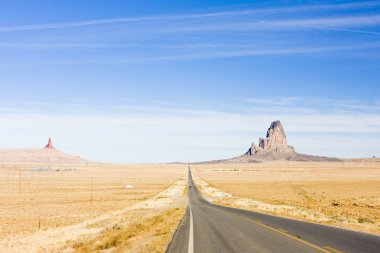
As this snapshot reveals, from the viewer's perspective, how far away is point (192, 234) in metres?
19.2

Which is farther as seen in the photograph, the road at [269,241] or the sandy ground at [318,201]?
the sandy ground at [318,201]

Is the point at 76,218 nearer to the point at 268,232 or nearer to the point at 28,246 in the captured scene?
the point at 28,246

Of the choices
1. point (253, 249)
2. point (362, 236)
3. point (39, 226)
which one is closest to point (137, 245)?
point (253, 249)

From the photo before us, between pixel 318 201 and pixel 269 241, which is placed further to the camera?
pixel 318 201

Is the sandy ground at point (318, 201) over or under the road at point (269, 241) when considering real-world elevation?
under

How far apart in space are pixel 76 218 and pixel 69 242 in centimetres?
1557

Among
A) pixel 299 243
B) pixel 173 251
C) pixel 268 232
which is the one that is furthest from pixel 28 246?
pixel 299 243

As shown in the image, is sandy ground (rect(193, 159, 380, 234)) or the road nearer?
the road

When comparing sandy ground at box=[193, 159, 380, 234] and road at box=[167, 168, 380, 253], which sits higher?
road at box=[167, 168, 380, 253]

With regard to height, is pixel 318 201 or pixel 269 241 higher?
pixel 269 241

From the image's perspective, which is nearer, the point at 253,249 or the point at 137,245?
the point at 253,249

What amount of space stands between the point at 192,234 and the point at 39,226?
17413 millimetres

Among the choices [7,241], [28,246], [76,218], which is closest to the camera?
[28,246]

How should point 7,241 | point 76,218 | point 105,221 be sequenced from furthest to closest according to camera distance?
point 76,218, point 105,221, point 7,241
